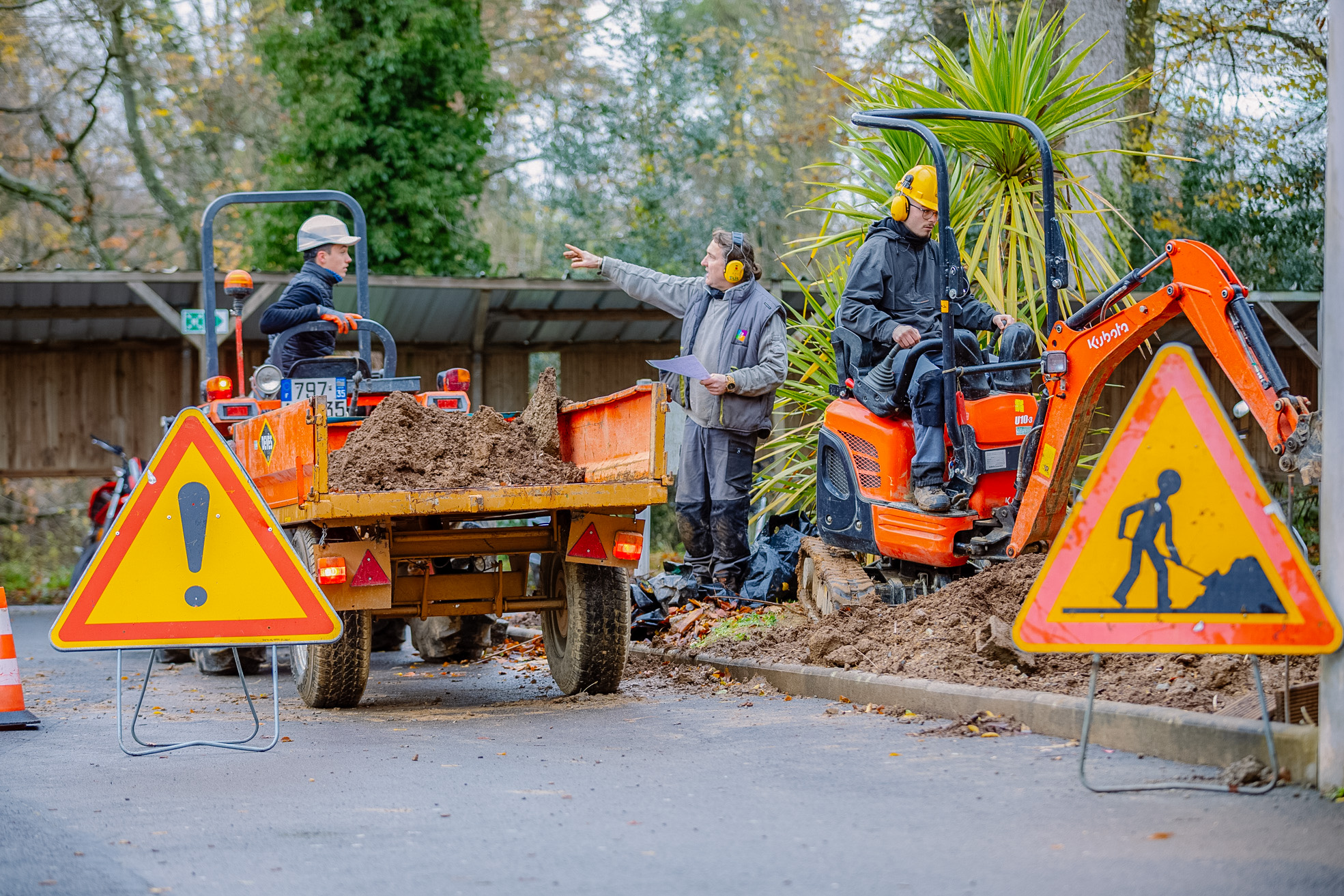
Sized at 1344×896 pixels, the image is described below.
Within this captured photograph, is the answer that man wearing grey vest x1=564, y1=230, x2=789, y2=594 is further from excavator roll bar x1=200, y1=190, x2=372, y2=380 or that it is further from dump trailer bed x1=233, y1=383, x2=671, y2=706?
dump trailer bed x1=233, y1=383, x2=671, y2=706

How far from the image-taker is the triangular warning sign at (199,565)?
525cm

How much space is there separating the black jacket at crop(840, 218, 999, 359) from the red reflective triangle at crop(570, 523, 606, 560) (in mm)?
1947

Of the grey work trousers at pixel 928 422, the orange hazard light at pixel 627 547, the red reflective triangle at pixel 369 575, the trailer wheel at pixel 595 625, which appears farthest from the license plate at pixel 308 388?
the grey work trousers at pixel 928 422

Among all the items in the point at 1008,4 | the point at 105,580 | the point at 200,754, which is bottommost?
the point at 200,754

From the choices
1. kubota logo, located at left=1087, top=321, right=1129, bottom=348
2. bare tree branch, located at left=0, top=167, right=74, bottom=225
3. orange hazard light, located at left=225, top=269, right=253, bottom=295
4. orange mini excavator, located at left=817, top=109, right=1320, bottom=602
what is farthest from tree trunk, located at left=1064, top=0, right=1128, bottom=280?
bare tree branch, located at left=0, top=167, right=74, bottom=225

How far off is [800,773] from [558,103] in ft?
82.1

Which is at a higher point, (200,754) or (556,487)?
(556,487)

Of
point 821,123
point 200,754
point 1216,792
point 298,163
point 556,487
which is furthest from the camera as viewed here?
point 821,123

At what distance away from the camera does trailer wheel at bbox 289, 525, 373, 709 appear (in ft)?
21.7

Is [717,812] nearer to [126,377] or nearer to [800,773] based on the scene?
[800,773]

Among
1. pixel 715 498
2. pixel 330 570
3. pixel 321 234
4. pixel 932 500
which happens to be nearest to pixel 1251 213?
pixel 715 498

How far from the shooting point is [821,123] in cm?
2598

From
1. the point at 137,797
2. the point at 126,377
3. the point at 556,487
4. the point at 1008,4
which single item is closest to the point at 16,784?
the point at 137,797

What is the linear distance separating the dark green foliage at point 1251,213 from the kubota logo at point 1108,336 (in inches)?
495
